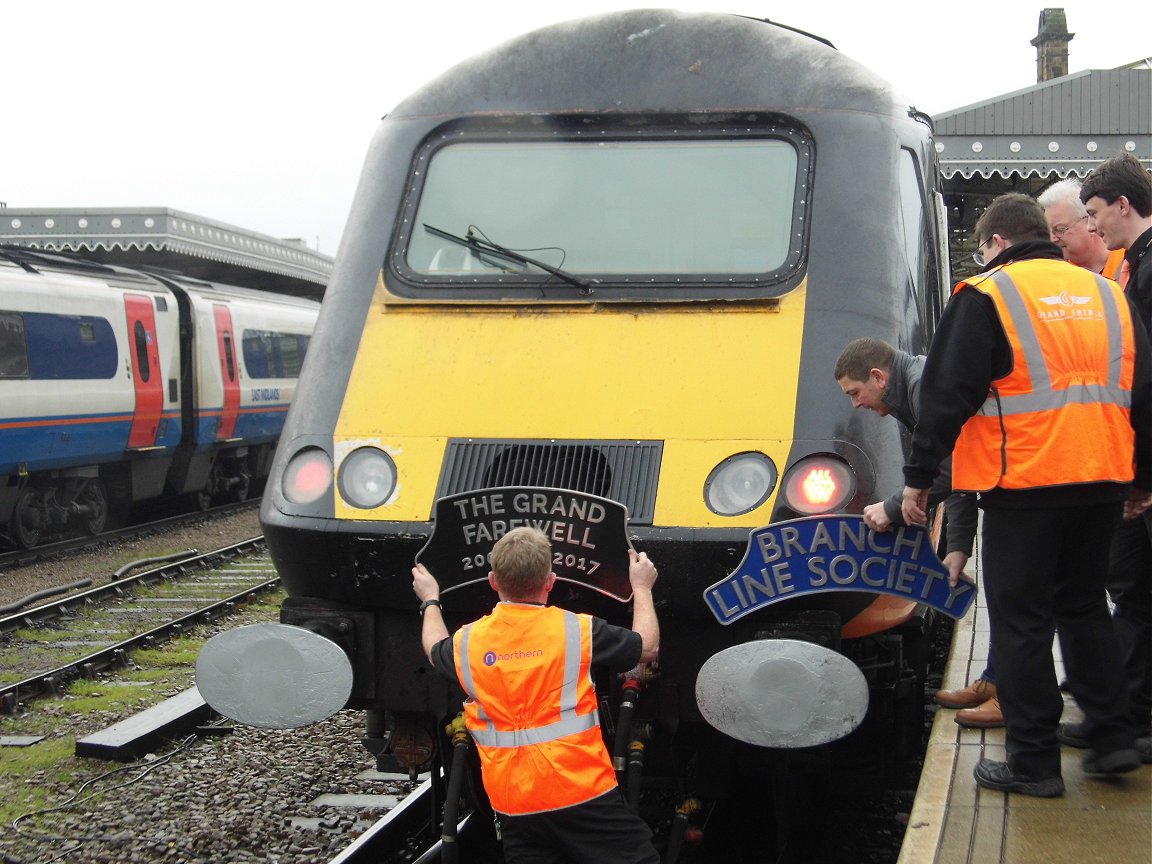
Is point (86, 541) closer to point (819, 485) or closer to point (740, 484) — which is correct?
point (740, 484)

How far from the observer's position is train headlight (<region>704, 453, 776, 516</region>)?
4.11 metres

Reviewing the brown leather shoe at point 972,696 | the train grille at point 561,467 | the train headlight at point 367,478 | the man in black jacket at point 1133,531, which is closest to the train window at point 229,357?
the train headlight at point 367,478

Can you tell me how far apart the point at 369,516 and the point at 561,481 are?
61cm

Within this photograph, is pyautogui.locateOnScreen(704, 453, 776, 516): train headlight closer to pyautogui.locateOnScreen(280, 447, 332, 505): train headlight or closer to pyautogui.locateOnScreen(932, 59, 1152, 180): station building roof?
pyautogui.locateOnScreen(280, 447, 332, 505): train headlight

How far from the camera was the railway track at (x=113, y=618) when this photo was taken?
8.63m

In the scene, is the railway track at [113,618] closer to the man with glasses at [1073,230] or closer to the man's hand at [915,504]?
the man's hand at [915,504]

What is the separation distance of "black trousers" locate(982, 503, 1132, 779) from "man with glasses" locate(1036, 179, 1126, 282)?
1251mm

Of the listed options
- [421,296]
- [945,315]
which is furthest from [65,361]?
[945,315]

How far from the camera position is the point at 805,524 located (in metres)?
3.88

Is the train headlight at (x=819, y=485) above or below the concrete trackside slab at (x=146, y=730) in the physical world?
above

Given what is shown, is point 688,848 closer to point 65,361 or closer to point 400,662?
point 400,662

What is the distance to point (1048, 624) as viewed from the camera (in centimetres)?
385

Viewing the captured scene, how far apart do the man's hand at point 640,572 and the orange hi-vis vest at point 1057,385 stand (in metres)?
0.95

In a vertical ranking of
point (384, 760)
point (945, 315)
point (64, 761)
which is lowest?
point (64, 761)
